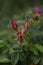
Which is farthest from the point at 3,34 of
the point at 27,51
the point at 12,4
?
the point at 12,4

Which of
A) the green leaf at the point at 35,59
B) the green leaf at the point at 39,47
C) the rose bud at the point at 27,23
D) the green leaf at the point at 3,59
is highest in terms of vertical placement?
the rose bud at the point at 27,23

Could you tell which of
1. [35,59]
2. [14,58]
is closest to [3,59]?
[14,58]

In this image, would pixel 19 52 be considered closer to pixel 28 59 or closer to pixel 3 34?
pixel 28 59

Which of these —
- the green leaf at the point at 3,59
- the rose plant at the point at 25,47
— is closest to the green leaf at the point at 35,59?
the rose plant at the point at 25,47

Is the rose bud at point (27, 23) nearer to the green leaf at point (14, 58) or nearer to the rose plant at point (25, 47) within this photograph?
the rose plant at point (25, 47)

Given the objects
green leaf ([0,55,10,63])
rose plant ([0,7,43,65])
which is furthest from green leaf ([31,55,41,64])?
green leaf ([0,55,10,63])

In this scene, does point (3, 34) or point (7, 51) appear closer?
point (7, 51)

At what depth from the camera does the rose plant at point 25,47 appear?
143cm

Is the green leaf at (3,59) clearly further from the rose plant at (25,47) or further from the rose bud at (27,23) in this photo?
the rose bud at (27,23)

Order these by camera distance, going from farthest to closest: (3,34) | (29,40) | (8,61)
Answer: (3,34) → (29,40) → (8,61)

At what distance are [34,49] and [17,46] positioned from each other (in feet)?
0.31

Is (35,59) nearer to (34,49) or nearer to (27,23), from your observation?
(34,49)

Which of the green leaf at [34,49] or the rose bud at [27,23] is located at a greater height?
the rose bud at [27,23]

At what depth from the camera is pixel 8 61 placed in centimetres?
140
